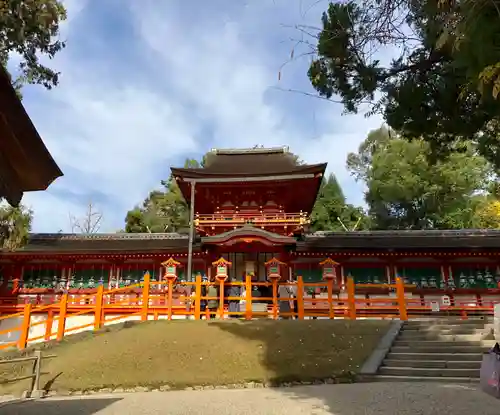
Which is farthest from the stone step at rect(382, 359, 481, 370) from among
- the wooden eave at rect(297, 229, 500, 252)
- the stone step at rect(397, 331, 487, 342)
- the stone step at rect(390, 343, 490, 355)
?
the wooden eave at rect(297, 229, 500, 252)

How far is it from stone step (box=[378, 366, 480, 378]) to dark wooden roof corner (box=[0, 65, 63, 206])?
7581mm

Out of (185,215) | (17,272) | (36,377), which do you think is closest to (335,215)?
(185,215)

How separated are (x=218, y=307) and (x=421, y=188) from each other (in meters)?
25.7

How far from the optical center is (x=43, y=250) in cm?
1880

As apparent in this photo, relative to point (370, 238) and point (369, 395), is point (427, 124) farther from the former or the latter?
point (370, 238)

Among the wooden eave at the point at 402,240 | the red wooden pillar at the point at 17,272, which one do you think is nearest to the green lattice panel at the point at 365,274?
the wooden eave at the point at 402,240

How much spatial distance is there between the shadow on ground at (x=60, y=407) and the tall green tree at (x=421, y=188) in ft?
96.7

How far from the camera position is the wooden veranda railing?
41.1 ft

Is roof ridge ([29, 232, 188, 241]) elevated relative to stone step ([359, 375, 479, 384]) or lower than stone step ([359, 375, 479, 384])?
elevated

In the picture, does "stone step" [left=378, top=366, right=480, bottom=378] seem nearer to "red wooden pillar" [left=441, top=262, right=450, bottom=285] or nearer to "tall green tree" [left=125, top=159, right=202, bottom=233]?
"red wooden pillar" [left=441, top=262, right=450, bottom=285]

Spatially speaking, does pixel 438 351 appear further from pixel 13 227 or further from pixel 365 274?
pixel 13 227

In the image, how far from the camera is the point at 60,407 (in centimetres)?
680

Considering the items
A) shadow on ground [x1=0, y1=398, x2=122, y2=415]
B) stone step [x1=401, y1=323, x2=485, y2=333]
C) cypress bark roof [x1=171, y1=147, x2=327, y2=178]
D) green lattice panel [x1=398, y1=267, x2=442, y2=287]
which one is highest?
cypress bark roof [x1=171, y1=147, x2=327, y2=178]

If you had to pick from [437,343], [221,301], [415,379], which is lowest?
[415,379]
